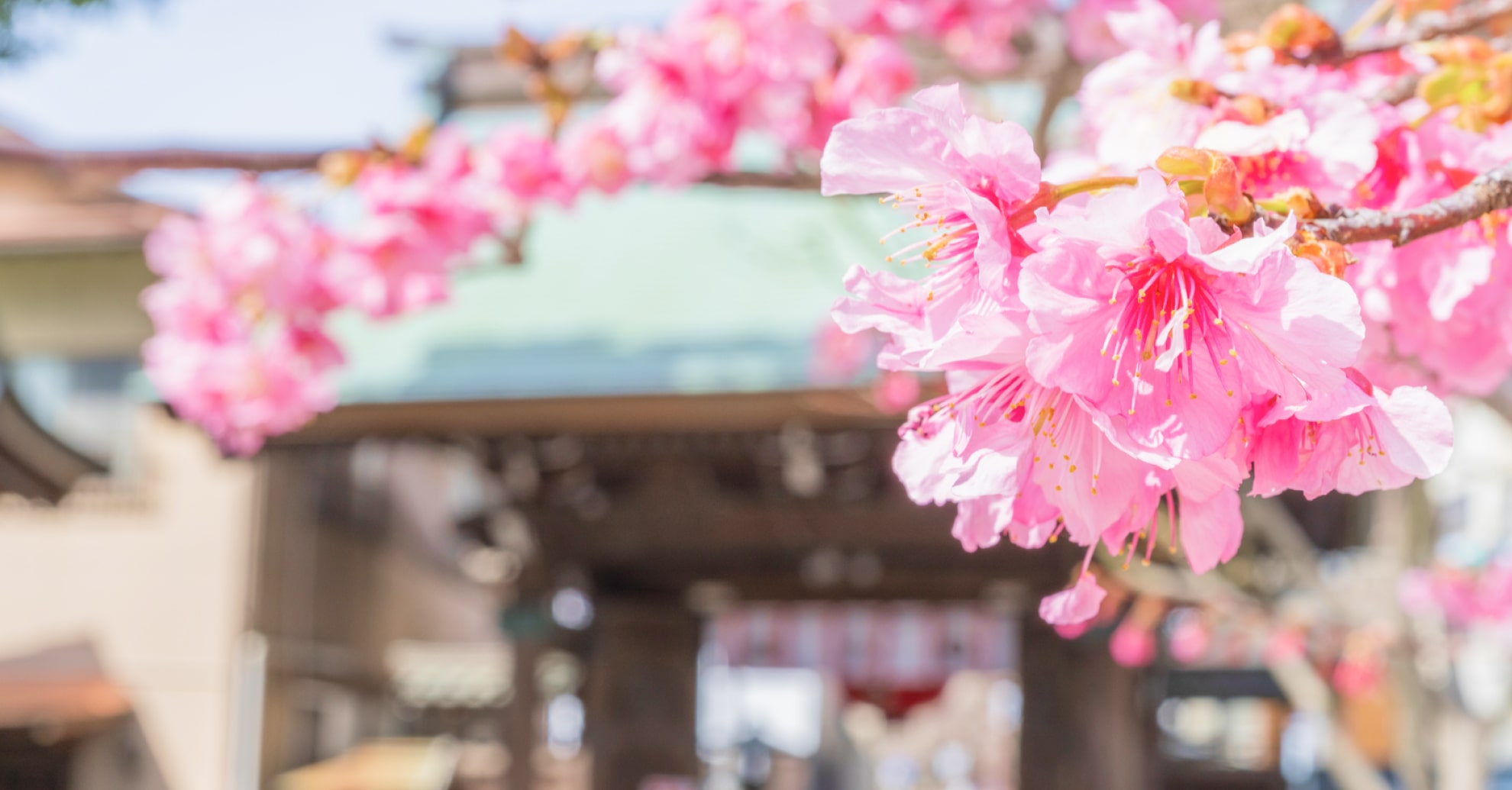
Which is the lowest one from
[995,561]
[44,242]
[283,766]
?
[283,766]

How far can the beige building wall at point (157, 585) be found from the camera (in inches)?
329

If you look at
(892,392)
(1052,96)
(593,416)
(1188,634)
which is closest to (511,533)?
(593,416)

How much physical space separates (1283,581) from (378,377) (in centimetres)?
418

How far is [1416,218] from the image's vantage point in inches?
35.7

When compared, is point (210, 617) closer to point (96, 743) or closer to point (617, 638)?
point (96, 743)

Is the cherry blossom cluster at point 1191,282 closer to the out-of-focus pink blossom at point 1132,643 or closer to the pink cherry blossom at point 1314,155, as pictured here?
the pink cherry blossom at point 1314,155

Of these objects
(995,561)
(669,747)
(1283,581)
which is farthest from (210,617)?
(1283,581)

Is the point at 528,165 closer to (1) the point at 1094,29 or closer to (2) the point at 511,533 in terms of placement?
(1) the point at 1094,29

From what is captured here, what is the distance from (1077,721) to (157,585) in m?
6.01

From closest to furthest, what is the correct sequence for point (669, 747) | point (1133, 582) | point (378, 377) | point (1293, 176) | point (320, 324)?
point (1293, 176)
point (320, 324)
point (1133, 582)
point (378, 377)
point (669, 747)

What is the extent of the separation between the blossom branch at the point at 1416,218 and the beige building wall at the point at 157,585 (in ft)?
26.9

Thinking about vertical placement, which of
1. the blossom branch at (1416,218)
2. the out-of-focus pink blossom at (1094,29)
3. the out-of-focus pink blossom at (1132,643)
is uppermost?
the out-of-focus pink blossom at (1094,29)

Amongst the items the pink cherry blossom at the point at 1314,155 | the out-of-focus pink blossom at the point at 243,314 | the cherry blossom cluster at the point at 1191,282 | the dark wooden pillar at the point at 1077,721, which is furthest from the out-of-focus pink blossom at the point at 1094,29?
the dark wooden pillar at the point at 1077,721

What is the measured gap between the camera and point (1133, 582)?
15.5ft
